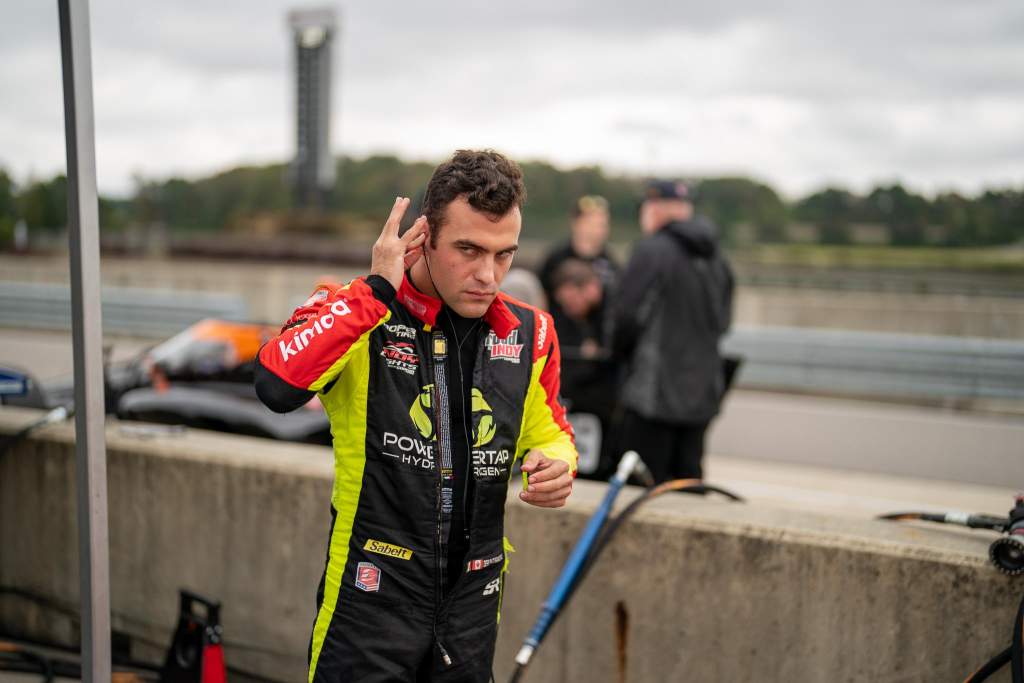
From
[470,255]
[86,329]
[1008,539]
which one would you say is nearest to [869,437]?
[1008,539]

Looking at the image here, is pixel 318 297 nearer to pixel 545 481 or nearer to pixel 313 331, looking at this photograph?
pixel 313 331

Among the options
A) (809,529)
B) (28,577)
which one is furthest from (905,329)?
(28,577)

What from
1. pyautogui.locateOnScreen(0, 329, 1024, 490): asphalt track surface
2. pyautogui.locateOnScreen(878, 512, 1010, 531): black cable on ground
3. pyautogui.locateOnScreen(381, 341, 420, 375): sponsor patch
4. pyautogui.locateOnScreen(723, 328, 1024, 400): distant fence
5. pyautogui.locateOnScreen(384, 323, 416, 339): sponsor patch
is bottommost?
pyautogui.locateOnScreen(0, 329, 1024, 490): asphalt track surface

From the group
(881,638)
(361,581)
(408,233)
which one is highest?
(408,233)

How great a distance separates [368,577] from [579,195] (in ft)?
61.7

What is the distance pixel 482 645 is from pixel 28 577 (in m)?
2.93

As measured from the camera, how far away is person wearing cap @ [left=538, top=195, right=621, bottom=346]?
7484mm

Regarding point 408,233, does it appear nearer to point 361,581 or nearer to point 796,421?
point 361,581

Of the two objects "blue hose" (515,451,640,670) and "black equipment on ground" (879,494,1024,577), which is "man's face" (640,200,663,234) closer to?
"blue hose" (515,451,640,670)

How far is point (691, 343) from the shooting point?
527cm

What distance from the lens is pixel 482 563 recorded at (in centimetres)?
233

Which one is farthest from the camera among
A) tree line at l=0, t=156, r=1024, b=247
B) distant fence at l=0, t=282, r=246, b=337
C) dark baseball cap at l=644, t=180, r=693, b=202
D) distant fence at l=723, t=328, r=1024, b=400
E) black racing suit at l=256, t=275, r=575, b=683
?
distant fence at l=0, t=282, r=246, b=337

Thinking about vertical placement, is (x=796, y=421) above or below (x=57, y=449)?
below

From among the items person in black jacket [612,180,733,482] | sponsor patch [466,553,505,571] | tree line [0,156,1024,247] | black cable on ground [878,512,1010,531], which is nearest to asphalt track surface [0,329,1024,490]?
tree line [0,156,1024,247]
